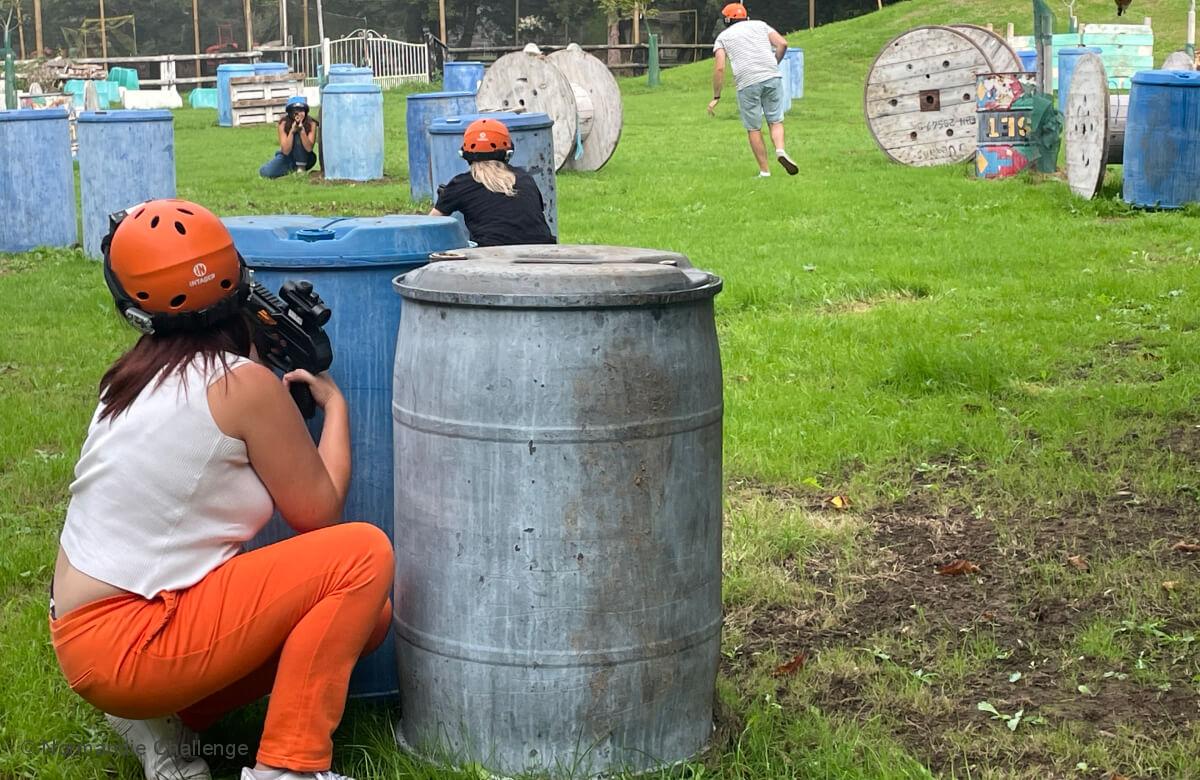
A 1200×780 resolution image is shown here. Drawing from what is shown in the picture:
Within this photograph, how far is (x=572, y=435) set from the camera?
Result: 9.79ft

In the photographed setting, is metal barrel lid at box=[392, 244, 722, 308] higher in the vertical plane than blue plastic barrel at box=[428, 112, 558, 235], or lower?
lower

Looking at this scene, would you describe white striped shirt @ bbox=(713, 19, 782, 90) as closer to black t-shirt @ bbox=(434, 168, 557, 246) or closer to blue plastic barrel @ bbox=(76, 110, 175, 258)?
blue plastic barrel @ bbox=(76, 110, 175, 258)

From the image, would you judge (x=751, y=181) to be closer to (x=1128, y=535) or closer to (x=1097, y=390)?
(x=1097, y=390)

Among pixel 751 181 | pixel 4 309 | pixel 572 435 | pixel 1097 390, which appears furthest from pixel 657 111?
pixel 572 435

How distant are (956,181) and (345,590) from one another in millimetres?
12614

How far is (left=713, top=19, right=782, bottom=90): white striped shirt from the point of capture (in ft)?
52.1

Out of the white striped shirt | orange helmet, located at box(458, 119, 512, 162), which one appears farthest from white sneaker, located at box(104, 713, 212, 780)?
the white striped shirt

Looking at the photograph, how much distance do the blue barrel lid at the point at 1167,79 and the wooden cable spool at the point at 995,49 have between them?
4.44 metres

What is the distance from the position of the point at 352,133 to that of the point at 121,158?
6806 millimetres

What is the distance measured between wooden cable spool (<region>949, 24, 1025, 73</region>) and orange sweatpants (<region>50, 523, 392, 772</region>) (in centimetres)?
1441

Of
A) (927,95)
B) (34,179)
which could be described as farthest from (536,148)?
(927,95)

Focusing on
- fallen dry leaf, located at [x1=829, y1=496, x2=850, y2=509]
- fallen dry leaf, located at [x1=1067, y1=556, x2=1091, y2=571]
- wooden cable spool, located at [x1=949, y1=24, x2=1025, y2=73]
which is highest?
wooden cable spool, located at [x1=949, y1=24, x2=1025, y2=73]

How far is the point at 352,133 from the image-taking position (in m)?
17.6

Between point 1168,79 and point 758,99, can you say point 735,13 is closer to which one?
point 758,99
